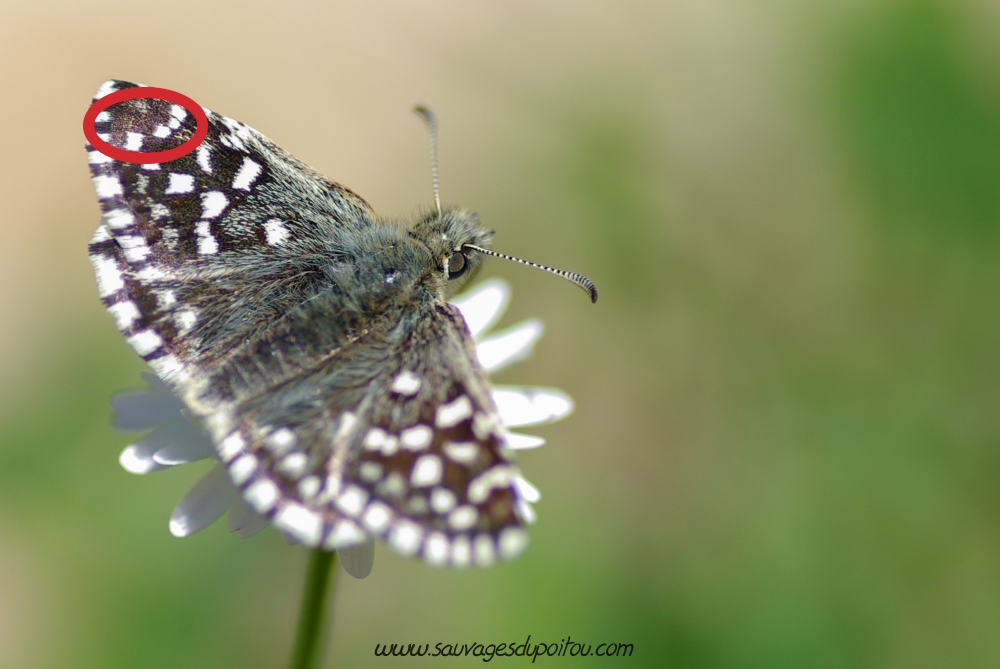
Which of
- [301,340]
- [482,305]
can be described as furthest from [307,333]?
[482,305]

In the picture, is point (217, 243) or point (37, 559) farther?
point (37, 559)

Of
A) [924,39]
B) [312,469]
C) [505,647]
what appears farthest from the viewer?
[924,39]

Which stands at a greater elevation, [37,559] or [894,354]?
[894,354]

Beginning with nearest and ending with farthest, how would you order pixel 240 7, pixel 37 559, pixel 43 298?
pixel 37 559
pixel 43 298
pixel 240 7

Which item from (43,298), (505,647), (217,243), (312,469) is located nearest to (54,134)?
(43,298)

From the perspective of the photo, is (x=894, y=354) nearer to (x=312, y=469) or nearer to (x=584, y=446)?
(x=584, y=446)

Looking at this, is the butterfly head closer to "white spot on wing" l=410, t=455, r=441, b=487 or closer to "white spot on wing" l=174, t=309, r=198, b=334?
"white spot on wing" l=174, t=309, r=198, b=334

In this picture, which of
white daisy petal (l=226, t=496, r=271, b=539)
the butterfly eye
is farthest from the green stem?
the butterfly eye

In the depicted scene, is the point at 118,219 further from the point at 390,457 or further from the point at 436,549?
Answer: the point at 436,549
